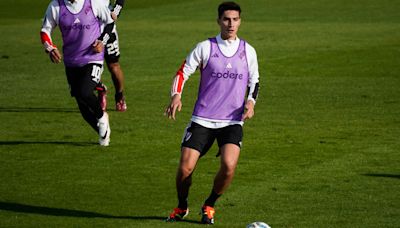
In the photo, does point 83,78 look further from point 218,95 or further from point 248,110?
point 248,110

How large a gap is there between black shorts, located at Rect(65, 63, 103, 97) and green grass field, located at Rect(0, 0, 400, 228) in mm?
885

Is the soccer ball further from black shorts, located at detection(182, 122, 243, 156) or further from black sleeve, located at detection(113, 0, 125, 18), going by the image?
black sleeve, located at detection(113, 0, 125, 18)

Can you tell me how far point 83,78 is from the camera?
16.2 m

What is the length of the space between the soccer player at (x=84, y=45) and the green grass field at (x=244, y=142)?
57 centimetres

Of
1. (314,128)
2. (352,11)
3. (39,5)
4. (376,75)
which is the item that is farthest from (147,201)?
(39,5)

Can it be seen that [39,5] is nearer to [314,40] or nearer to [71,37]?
[314,40]

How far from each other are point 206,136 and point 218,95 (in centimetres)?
47

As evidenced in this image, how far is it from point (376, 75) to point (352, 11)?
49.1 ft

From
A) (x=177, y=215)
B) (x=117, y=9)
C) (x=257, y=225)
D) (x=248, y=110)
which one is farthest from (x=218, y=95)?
(x=117, y=9)

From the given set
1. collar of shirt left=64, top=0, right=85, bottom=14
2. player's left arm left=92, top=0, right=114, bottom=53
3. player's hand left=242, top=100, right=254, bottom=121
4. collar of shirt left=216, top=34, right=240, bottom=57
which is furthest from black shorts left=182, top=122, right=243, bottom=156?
collar of shirt left=64, top=0, right=85, bottom=14

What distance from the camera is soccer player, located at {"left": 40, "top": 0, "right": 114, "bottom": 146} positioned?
1612 cm

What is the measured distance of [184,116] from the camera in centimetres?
1917

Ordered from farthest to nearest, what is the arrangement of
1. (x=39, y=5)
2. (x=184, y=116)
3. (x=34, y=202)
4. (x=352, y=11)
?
1. (x=39, y=5)
2. (x=352, y=11)
3. (x=184, y=116)
4. (x=34, y=202)

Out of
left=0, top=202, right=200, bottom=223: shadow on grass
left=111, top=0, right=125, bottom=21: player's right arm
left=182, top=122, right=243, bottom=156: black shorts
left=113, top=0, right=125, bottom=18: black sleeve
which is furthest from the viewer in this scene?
left=113, top=0, right=125, bottom=18: black sleeve
